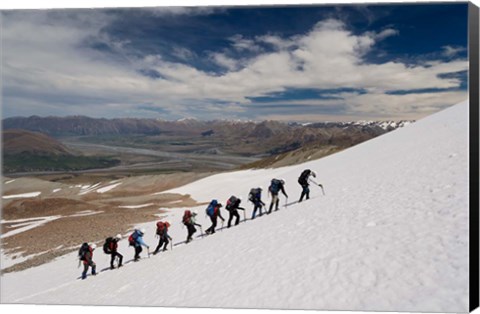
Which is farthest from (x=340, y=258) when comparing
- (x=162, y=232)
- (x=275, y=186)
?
(x=162, y=232)

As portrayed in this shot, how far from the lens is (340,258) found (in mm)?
8812

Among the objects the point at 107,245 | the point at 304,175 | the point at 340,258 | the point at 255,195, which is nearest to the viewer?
the point at 340,258

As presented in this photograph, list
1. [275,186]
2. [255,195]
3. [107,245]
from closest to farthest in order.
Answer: [107,245], [275,186], [255,195]

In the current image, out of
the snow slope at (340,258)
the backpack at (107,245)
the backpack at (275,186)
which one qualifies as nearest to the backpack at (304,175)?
the backpack at (275,186)

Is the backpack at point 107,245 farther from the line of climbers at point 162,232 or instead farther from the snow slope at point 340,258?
the snow slope at point 340,258

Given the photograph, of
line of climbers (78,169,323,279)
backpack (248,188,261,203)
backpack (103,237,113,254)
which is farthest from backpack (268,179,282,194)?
backpack (103,237,113,254)

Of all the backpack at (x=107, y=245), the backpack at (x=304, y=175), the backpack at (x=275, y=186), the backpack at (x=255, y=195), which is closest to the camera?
the backpack at (x=107, y=245)

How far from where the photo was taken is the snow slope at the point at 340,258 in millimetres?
7629

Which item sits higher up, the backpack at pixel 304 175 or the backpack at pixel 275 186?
the backpack at pixel 304 175

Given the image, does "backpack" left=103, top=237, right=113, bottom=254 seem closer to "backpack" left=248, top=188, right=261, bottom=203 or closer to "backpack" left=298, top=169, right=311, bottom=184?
"backpack" left=248, top=188, right=261, bottom=203

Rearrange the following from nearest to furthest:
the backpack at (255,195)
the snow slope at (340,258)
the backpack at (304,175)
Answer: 1. the snow slope at (340,258)
2. the backpack at (304,175)
3. the backpack at (255,195)

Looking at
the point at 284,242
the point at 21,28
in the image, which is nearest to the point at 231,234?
the point at 284,242

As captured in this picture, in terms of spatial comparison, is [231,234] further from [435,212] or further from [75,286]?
[435,212]

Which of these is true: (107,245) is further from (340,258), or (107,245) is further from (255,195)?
(340,258)
